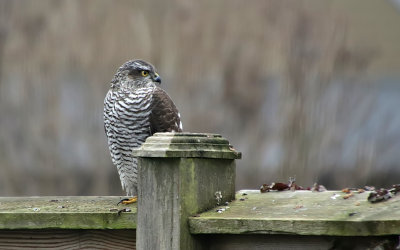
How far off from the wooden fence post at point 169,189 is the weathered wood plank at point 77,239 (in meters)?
0.22

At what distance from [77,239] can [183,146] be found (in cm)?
51

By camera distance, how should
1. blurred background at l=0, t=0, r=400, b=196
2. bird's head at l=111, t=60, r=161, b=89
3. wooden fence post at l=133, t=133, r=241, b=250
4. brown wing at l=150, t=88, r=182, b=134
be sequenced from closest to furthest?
wooden fence post at l=133, t=133, r=241, b=250
brown wing at l=150, t=88, r=182, b=134
bird's head at l=111, t=60, r=161, b=89
blurred background at l=0, t=0, r=400, b=196

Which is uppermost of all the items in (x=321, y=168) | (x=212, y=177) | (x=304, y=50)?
(x=304, y=50)

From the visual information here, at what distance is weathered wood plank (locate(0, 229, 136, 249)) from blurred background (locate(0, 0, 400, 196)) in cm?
714

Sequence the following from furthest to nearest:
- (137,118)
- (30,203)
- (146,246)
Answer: (137,118), (30,203), (146,246)

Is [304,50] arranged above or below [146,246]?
above

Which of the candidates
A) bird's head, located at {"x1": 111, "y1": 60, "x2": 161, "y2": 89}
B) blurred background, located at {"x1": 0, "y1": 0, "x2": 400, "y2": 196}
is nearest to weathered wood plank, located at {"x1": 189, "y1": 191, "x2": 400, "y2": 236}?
bird's head, located at {"x1": 111, "y1": 60, "x2": 161, "y2": 89}

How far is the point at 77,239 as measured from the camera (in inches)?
113

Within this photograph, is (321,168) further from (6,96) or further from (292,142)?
(6,96)

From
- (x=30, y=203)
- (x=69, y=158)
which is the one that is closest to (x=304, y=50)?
(x=69, y=158)

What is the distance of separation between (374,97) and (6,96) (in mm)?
4525

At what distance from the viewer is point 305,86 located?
10.5 metres

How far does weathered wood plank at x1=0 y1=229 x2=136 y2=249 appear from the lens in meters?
2.86

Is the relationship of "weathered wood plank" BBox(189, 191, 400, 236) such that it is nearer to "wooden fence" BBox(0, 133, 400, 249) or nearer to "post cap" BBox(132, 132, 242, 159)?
"wooden fence" BBox(0, 133, 400, 249)
